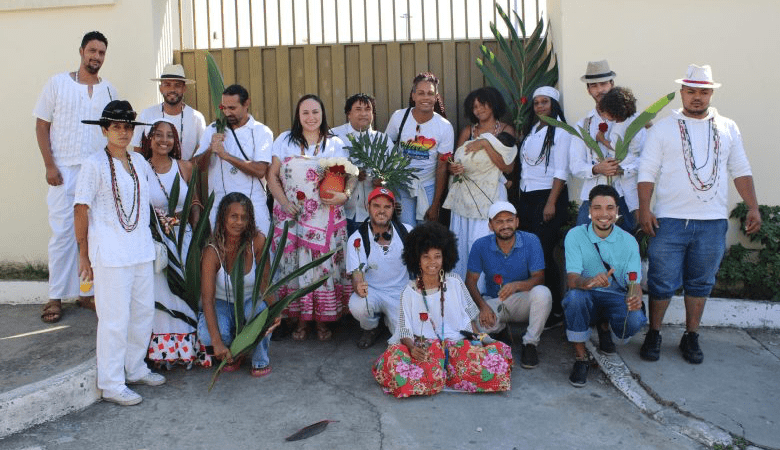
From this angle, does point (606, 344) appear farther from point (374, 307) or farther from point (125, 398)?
point (125, 398)

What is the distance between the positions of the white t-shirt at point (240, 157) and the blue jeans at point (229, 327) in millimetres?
996

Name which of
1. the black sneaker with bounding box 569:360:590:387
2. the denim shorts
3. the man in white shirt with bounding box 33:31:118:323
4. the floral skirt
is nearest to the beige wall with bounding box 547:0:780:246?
the denim shorts

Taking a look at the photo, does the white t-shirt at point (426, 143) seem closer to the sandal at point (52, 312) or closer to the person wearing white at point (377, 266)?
the person wearing white at point (377, 266)

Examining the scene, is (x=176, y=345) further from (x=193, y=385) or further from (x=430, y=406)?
(x=430, y=406)

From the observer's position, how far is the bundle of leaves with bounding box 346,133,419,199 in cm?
585

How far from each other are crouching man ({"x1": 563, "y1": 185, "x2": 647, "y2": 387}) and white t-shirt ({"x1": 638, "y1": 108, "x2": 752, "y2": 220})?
1.19 ft

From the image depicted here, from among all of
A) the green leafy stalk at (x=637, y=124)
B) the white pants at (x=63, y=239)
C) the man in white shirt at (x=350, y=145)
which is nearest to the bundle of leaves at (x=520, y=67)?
the man in white shirt at (x=350, y=145)

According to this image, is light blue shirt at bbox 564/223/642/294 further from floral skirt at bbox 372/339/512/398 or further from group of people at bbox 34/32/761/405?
floral skirt at bbox 372/339/512/398

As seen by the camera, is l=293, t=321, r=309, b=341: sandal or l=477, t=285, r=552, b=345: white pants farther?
l=293, t=321, r=309, b=341: sandal

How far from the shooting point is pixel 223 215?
5.14 m

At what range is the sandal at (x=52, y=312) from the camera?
5.92m

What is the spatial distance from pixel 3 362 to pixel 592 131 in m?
4.36

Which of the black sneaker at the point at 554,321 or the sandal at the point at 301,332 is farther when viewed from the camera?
the black sneaker at the point at 554,321

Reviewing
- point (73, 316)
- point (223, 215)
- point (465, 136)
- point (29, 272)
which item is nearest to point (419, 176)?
point (465, 136)
